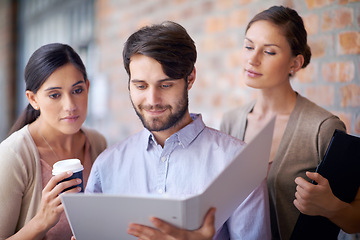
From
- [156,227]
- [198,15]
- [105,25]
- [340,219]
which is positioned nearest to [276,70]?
[340,219]

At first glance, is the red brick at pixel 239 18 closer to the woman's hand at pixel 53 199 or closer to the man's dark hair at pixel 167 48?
the man's dark hair at pixel 167 48

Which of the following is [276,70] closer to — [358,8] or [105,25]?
[358,8]

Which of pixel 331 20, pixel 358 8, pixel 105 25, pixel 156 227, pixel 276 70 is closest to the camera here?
pixel 156 227

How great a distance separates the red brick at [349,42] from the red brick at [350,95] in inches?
6.0

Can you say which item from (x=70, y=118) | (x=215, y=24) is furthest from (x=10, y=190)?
(x=215, y=24)

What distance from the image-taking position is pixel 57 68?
1329mm

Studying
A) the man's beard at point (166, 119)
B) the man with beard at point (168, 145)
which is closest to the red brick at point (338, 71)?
the man with beard at point (168, 145)

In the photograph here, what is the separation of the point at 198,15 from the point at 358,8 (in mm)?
1147

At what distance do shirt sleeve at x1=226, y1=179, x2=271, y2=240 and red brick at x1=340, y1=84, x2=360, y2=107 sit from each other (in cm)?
Answer: 71

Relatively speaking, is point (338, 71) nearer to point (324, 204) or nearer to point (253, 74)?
point (253, 74)

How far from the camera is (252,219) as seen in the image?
3.69 feet

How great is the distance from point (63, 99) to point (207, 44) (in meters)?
1.30

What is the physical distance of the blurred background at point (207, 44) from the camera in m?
1.62

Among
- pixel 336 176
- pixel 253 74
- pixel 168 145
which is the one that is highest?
pixel 253 74
